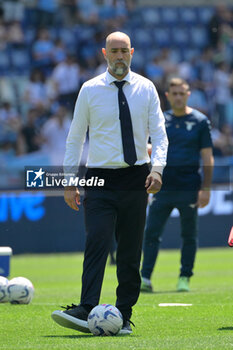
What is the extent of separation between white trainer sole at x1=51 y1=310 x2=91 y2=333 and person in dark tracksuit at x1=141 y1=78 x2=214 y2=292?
372 cm

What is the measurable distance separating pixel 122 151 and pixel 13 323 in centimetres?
189

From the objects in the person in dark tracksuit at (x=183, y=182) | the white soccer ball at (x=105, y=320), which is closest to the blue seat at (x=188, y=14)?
the person in dark tracksuit at (x=183, y=182)

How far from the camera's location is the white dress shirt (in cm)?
634

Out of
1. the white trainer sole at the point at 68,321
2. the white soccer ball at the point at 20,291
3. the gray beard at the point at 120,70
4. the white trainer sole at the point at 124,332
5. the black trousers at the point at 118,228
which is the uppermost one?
the gray beard at the point at 120,70

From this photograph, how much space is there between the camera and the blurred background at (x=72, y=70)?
16062 mm

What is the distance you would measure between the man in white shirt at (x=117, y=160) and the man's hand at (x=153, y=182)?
0.06 feet

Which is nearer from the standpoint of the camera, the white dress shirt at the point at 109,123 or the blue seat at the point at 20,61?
the white dress shirt at the point at 109,123

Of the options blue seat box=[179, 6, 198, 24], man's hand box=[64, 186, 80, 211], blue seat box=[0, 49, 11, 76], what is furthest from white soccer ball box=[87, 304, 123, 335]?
blue seat box=[179, 6, 198, 24]

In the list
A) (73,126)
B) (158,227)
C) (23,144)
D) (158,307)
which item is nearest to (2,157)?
(23,144)

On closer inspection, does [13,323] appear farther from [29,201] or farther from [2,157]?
[2,157]

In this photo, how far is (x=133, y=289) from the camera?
6512 millimetres

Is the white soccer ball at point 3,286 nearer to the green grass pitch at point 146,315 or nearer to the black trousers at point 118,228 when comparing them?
the green grass pitch at point 146,315

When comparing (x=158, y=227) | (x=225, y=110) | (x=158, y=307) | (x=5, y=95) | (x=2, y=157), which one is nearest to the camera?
(x=158, y=307)

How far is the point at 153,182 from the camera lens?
615 cm
